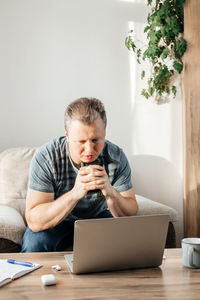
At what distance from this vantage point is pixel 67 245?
6.18 ft

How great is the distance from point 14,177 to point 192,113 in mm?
1243

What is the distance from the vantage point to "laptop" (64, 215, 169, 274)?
44.9 inches

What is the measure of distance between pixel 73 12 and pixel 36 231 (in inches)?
71.0

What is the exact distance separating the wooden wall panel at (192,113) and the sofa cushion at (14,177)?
3.52ft

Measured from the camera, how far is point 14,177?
2518 millimetres

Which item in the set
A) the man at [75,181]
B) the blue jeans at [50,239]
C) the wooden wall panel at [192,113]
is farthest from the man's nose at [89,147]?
the wooden wall panel at [192,113]

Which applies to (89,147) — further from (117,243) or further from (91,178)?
A: (117,243)

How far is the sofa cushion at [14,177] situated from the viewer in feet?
8.09

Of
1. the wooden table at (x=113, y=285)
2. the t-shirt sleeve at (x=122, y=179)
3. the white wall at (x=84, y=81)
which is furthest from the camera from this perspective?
the white wall at (x=84, y=81)

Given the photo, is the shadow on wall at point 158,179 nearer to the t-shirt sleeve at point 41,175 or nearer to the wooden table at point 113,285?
the t-shirt sleeve at point 41,175

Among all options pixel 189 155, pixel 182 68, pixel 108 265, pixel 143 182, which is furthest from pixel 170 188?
pixel 108 265

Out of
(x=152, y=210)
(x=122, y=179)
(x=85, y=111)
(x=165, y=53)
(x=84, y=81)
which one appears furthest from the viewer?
(x=84, y=81)

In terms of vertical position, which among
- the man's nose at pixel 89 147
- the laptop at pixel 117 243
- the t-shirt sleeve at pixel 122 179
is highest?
the man's nose at pixel 89 147

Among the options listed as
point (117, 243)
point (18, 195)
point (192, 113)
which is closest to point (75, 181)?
point (117, 243)
